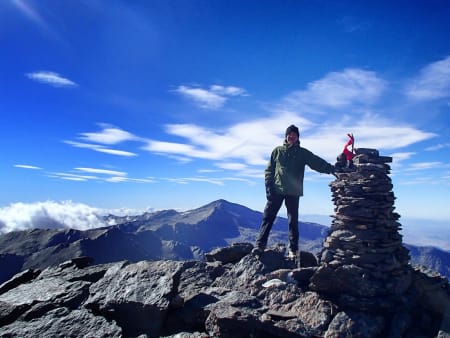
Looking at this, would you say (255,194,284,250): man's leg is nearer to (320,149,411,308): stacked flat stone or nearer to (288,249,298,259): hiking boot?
(288,249,298,259): hiking boot

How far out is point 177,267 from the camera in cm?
1388

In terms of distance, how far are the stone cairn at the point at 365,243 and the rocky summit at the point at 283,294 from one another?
0.04m

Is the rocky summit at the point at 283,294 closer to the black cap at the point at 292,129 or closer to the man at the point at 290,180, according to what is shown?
the man at the point at 290,180

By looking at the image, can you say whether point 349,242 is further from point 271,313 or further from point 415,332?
point 271,313

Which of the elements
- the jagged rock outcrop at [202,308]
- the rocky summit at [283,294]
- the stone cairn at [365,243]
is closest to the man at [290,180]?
the rocky summit at [283,294]

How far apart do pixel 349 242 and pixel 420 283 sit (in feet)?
11.4

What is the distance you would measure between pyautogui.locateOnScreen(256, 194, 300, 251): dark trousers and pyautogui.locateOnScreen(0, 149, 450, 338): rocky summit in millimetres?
855

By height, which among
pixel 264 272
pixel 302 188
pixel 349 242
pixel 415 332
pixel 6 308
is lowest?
pixel 6 308

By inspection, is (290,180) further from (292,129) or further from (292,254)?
(292,254)

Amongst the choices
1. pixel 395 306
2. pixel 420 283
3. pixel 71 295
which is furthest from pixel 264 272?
pixel 71 295

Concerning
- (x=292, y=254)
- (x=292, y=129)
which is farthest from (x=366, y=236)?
(x=292, y=129)

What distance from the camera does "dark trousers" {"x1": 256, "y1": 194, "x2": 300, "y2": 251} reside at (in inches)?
662

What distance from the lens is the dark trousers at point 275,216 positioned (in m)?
16.8

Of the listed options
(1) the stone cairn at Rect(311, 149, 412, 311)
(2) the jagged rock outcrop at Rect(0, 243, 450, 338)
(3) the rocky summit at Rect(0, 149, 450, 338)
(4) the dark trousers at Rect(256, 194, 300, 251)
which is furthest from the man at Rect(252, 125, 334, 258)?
(2) the jagged rock outcrop at Rect(0, 243, 450, 338)
